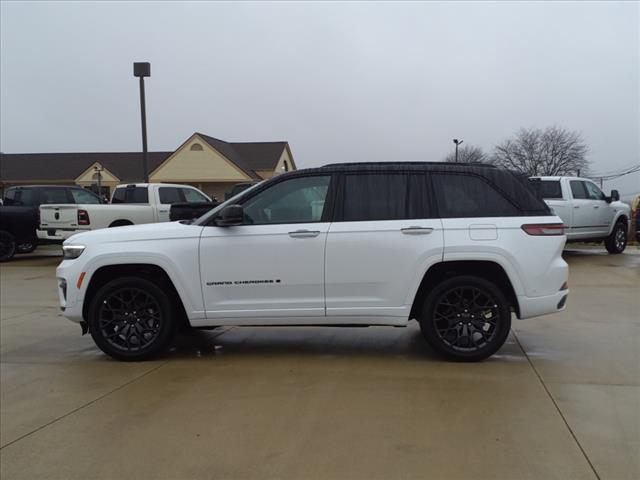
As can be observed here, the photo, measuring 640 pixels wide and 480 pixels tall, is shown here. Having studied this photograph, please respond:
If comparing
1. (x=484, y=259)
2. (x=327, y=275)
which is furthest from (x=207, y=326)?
(x=484, y=259)

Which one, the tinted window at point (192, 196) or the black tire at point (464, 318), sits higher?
the tinted window at point (192, 196)

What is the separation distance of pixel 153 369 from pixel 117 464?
1.76 m

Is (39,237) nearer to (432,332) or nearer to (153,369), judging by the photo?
(153,369)

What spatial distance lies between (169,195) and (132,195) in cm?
97

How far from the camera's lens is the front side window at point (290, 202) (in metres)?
4.91

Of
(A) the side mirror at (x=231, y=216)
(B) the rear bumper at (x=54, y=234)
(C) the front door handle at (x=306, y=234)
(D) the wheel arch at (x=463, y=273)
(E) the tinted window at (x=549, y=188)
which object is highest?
(E) the tinted window at (x=549, y=188)

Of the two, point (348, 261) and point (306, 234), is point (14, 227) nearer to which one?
point (306, 234)

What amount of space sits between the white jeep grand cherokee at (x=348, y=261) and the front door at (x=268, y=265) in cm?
1

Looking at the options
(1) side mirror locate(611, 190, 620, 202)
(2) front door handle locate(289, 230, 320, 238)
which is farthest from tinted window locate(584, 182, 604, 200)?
(2) front door handle locate(289, 230, 320, 238)

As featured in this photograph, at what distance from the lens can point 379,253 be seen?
471 centimetres

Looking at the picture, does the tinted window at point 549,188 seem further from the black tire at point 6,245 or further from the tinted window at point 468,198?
the black tire at point 6,245

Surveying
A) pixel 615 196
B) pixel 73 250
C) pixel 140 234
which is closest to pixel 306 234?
pixel 140 234

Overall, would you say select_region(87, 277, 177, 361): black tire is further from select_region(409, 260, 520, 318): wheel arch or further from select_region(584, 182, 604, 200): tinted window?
select_region(584, 182, 604, 200): tinted window

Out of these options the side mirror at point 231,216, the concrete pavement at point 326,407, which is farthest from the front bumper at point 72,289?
the side mirror at point 231,216
